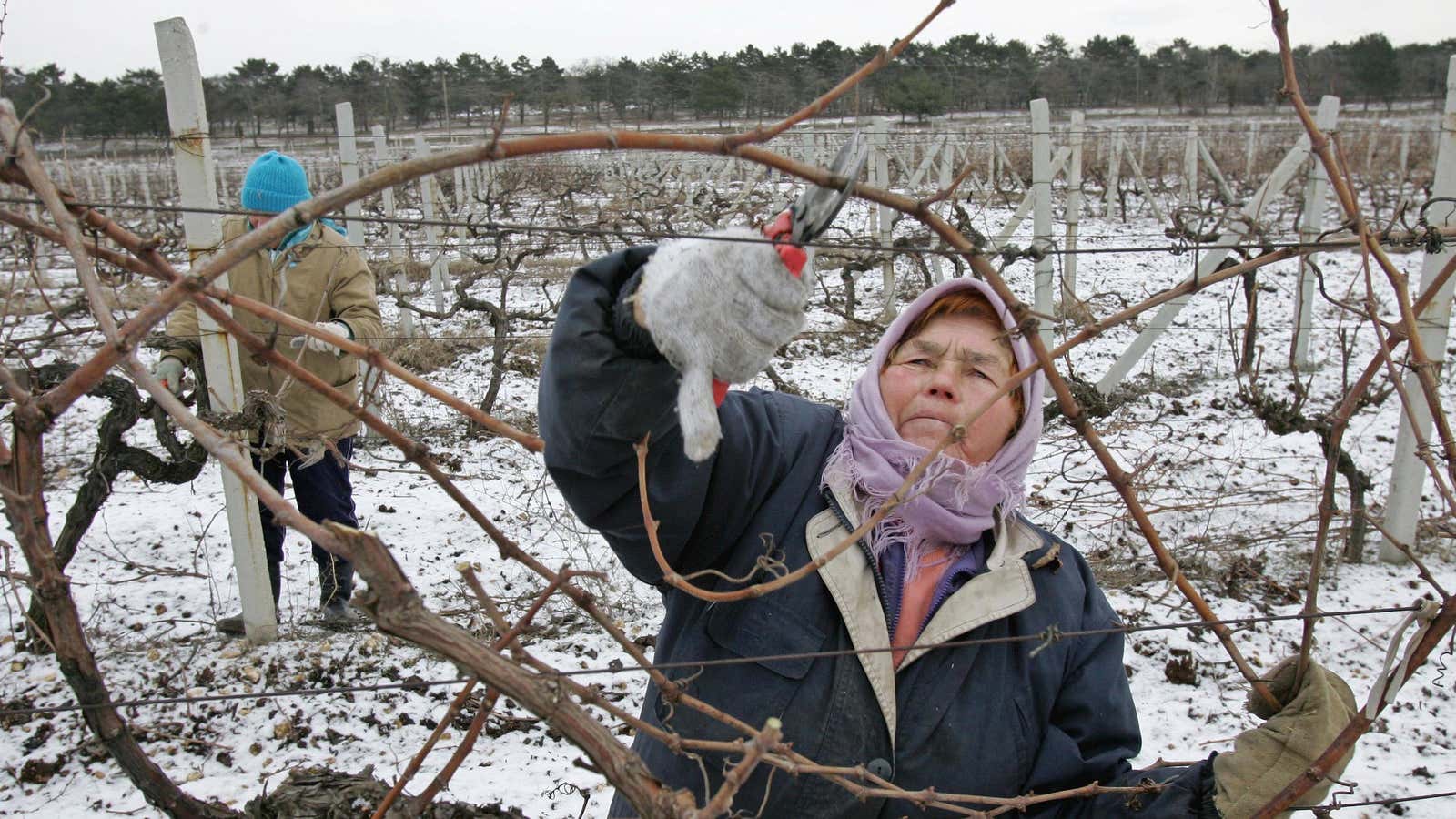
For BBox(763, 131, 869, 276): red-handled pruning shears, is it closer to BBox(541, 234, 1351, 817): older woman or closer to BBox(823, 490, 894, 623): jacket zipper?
BBox(541, 234, 1351, 817): older woman

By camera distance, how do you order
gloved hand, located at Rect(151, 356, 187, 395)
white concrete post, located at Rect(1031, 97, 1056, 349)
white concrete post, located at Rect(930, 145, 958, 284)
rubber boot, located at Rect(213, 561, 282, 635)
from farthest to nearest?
1. white concrete post, located at Rect(930, 145, 958, 284)
2. white concrete post, located at Rect(1031, 97, 1056, 349)
3. rubber boot, located at Rect(213, 561, 282, 635)
4. gloved hand, located at Rect(151, 356, 187, 395)

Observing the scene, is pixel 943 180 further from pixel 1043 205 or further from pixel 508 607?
pixel 508 607

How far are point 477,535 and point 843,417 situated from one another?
3337 mm

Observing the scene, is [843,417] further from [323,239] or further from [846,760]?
[323,239]

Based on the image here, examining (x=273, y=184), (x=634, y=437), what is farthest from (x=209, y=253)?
(x=634, y=437)

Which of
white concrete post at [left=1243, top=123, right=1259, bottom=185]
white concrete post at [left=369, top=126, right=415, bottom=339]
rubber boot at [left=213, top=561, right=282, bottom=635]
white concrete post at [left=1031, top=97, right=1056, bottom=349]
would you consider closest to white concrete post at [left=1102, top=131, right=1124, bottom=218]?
white concrete post at [left=1243, top=123, right=1259, bottom=185]

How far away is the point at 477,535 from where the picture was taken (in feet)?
15.0

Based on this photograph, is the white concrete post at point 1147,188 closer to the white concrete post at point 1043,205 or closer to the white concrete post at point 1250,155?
the white concrete post at point 1250,155

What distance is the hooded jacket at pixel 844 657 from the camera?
4.35 ft

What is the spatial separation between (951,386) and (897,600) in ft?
1.17

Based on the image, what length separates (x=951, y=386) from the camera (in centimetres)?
150

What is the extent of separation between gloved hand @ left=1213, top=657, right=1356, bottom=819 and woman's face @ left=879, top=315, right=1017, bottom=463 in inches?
21.1

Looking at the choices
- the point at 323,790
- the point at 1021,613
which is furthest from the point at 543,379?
the point at 323,790

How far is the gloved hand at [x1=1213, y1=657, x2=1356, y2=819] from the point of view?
1198 mm
